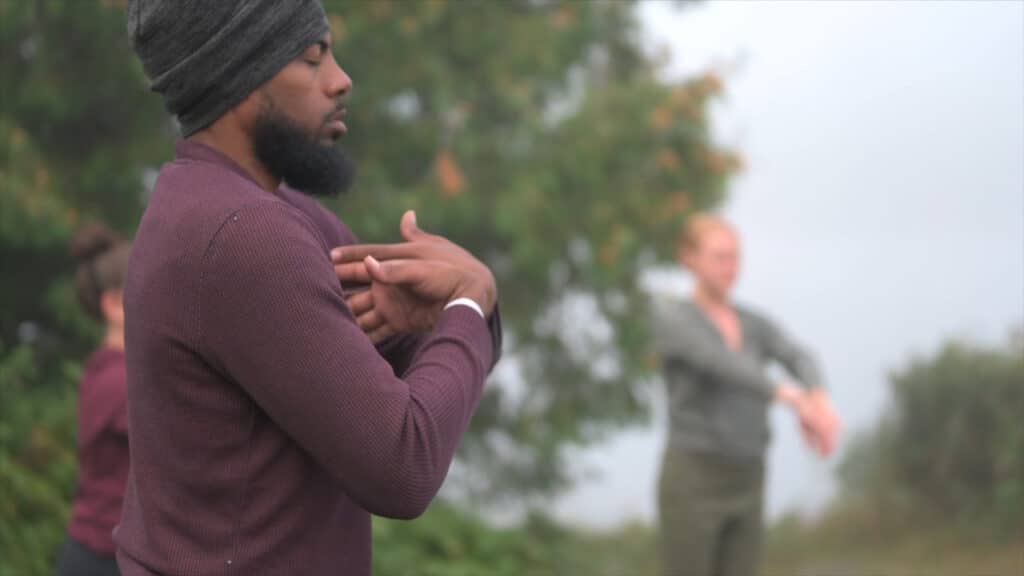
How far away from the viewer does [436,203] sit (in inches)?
301

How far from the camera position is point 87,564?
352 cm

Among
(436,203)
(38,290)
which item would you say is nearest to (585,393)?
(436,203)

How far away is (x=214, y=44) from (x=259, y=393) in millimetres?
464

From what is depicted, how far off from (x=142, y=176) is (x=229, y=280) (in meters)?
6.03

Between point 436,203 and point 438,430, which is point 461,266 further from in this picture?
point 436,203

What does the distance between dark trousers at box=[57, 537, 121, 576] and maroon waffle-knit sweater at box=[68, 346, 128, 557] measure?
17mm

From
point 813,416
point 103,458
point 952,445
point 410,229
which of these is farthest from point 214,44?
point 952,445

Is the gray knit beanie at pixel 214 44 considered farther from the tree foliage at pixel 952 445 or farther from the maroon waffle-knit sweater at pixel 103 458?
the tree foliage at pixel 952 445

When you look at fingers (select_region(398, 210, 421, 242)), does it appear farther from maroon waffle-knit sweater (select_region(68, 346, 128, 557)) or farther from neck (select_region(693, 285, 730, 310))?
neck (select_region(693, 285, 730, 310))

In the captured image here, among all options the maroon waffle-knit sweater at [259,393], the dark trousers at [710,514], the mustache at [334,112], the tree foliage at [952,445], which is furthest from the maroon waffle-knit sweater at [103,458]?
the tree foliage at [952,445]

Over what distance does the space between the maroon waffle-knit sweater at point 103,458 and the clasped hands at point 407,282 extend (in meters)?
1.85

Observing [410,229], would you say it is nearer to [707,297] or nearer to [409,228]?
[409,228]

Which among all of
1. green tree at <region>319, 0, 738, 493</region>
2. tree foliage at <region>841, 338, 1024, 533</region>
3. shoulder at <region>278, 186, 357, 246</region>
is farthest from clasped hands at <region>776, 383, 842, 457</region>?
tree foliage at <region>841, 338, 1024, 533</region>

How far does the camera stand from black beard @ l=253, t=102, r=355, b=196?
5.91 feet
